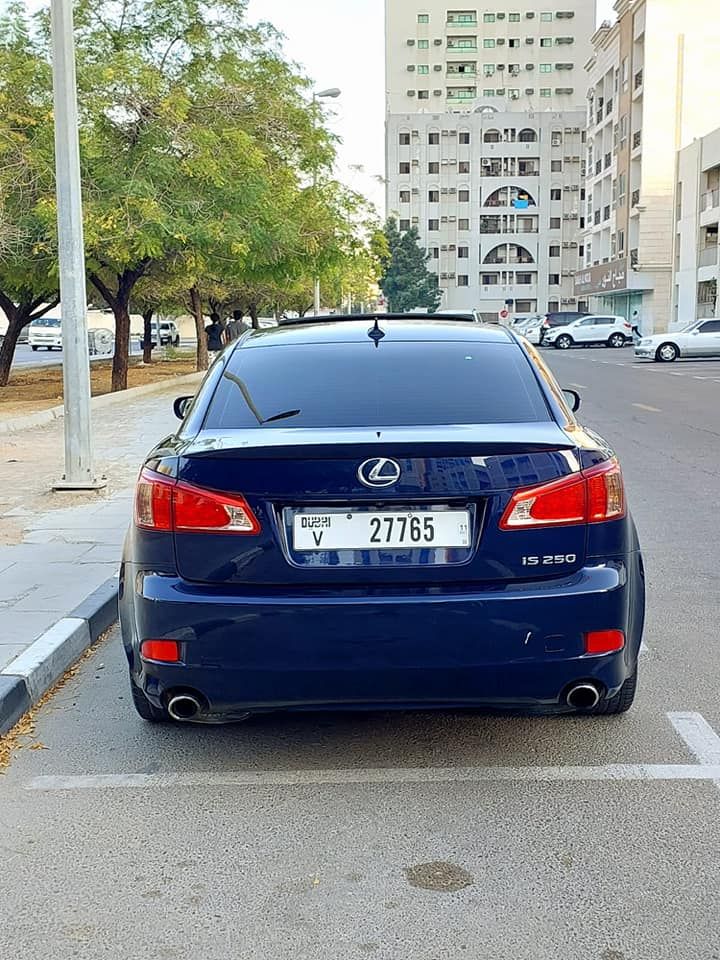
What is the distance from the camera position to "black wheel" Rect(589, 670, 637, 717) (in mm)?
4262

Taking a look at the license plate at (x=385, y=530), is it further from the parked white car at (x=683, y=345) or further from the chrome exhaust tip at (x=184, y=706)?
the parked white car at (x=683, y=345)

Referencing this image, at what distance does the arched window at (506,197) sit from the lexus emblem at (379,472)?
10644 centimetres

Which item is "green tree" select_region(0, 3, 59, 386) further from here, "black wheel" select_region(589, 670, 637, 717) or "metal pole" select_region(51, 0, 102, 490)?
"black wheel" select_region(589, 670, 637, 717)

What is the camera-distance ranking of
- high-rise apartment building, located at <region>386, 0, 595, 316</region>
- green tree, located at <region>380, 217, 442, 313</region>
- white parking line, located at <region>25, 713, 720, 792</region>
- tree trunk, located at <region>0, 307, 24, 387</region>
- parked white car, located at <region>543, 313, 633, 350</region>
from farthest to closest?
high-rise apartment building, located at <region>386, 0, 595, 316</region>, green tree, located at <region>380, 217, 442, 313</region>, parked white car, located at <region>543, 313, 633, 350</region>, tree trunk, located at <region>0, 307, 24, 387</region>, white parking line, located at <region>25, 713, 720, 792</region>

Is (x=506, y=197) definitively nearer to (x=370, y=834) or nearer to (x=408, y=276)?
(x=408, y=276)

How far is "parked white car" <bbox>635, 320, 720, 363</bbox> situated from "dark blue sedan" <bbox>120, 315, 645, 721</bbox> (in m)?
35.1

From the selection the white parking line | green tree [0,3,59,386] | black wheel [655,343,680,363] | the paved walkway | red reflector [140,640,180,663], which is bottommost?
the white parking line

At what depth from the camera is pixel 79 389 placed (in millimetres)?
10008

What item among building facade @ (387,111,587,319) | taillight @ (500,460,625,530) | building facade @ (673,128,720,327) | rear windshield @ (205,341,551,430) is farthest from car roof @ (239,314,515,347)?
building facade @ (387,111,587,319)

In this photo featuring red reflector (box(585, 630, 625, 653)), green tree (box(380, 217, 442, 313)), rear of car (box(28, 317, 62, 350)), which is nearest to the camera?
red reflector (box(585, 630, 625, 653))

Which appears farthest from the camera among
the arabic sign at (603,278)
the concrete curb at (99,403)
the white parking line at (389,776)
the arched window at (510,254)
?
the arched window at (510,254)

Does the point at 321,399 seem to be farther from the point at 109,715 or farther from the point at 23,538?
the point at 23,538

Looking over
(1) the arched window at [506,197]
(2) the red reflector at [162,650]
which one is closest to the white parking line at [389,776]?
(2) the red reflector at [162,650]

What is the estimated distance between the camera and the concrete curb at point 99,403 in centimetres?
1516
